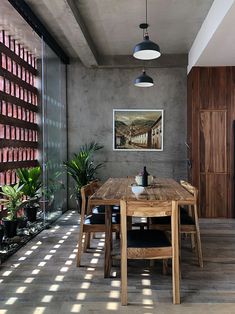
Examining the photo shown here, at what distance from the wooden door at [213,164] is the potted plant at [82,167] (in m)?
2.19

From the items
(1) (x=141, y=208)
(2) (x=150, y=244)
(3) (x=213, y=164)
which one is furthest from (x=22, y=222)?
(3) (x=213, y=164)

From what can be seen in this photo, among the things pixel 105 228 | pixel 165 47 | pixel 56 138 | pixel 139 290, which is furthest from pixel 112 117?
pixel 139 290

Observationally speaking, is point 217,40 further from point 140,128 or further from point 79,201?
point 79,201

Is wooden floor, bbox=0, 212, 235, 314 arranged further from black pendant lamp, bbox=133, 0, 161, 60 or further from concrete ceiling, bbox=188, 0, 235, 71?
concrete ceiling, bbox=188, 0, 235, 71

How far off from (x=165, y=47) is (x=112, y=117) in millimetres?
1805

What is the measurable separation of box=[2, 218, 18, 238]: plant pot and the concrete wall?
303cm

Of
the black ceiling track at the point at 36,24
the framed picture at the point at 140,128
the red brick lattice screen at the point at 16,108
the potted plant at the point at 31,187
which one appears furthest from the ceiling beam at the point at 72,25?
the potted plant at the point at 31,187

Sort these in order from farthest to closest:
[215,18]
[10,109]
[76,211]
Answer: [76,211], [10,109], [215,18]

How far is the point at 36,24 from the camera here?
17.1 feet

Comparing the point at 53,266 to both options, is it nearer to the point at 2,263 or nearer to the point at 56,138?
the point at 2,263

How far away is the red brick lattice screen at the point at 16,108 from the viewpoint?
4.81 metres

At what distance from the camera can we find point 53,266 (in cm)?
379

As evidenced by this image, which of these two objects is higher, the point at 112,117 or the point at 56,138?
the point at 112,117

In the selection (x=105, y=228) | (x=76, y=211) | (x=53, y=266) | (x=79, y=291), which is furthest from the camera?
(x=76, y=211)
